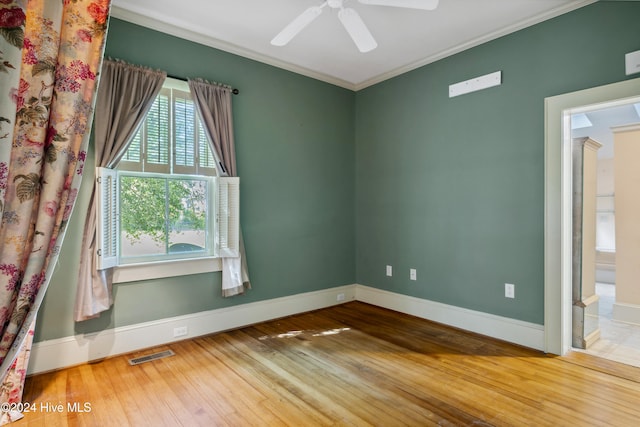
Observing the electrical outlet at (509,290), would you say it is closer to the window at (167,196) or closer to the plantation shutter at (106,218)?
the window at (167,196)

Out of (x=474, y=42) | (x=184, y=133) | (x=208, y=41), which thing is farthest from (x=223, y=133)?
(x=474, y=42)

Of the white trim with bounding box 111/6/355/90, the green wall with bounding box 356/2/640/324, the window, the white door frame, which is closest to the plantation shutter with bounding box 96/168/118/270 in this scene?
the window

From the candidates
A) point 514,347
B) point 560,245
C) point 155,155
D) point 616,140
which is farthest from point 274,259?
point 616,140

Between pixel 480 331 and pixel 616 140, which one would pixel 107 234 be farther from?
pixel 616 140

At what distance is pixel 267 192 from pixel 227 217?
584mm

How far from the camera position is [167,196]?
10.3 ft

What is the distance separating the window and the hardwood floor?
2.90ft

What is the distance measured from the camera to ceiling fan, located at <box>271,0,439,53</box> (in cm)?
215

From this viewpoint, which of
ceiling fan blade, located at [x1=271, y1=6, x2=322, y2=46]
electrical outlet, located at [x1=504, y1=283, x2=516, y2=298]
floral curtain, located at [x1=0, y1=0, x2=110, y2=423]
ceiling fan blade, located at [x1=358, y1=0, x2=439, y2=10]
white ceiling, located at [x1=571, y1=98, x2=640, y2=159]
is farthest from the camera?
white ceiling, located at [x1=571, y1=98, x2=640, y2=159]

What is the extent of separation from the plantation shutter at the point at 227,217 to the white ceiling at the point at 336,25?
4.48 feet

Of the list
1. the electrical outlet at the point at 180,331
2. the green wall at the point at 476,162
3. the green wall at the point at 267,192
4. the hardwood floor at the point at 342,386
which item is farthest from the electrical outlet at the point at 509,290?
the electrical outlet at the point at 180,331

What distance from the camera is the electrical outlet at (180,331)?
122 inches

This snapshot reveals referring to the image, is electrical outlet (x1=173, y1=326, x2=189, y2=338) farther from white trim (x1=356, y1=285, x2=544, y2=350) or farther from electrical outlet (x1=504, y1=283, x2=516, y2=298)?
electrical outlet (x1=504, y1=283, x2=516, y2=298)

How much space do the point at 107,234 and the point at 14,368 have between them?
101cm
